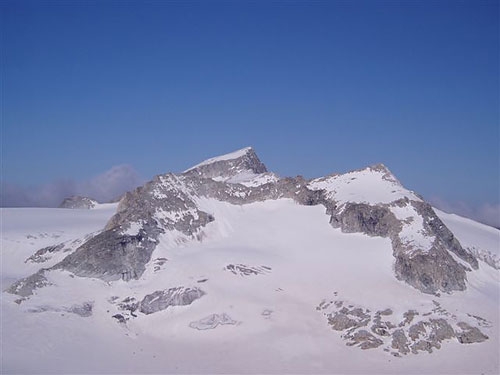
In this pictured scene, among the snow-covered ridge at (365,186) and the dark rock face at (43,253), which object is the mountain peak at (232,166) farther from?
the dark rock face at (43,253)

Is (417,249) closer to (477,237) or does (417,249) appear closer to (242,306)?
(242,306)

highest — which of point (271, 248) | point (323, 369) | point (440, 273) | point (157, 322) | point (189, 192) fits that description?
point (189, 192)

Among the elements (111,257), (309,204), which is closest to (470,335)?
(309,204)

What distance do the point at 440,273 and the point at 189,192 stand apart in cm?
3205

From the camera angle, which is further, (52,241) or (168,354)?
(52,241)

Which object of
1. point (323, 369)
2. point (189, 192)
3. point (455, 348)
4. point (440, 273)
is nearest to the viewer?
point (323, 369)

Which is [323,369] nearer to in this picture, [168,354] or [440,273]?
[168,354]

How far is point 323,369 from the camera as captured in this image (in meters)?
54.2

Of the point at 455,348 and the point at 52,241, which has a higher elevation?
the point at 52,241

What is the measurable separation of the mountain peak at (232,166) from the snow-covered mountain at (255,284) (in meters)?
22.5

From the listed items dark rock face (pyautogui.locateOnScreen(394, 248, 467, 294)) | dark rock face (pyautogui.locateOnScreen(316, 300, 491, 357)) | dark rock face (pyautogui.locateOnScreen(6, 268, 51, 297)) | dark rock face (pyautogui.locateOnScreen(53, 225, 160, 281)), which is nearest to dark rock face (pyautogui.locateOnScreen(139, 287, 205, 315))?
dark rock face (pyautogui.locateOnScreen(53, 225, 160, 281))

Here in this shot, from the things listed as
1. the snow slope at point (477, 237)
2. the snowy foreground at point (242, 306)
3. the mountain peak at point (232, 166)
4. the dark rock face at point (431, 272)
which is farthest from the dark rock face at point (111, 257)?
the mountain peak at point (232, 166)

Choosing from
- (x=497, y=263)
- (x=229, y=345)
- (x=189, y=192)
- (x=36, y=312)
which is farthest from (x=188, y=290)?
(x=497, y=263)

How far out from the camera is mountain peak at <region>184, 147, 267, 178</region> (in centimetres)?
11641
